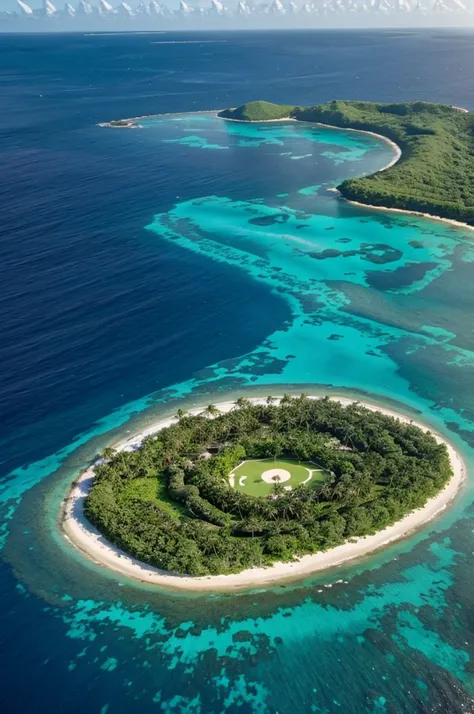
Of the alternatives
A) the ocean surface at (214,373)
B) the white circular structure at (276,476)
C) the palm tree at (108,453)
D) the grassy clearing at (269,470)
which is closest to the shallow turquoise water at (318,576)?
the ocean surface at (214,373)

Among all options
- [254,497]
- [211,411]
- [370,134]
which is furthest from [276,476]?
[370,134]

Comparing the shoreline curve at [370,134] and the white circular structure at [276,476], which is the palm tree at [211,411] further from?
the shoreline curve at [370,134]

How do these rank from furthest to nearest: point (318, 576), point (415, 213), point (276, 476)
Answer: point (415, 213) < point (276, 476) < point (318, 576)

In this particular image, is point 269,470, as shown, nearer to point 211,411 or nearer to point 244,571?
point 211,411

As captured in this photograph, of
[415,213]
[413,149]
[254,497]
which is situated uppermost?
[413,149]

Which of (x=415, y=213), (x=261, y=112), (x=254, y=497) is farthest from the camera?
(x=261, y=112)

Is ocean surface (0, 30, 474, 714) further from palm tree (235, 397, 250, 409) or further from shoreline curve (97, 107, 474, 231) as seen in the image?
palm tree (235, 397, 250, 409)

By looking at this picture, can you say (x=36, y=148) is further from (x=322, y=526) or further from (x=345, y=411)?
(x=322, y=526)
